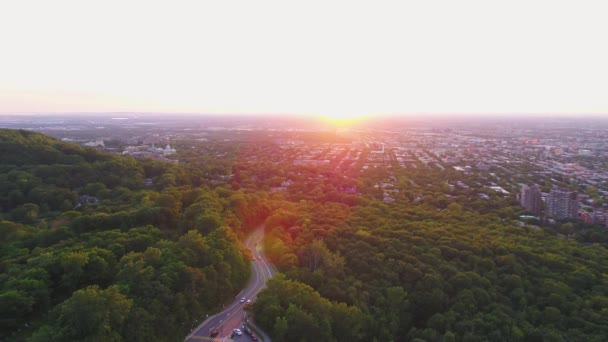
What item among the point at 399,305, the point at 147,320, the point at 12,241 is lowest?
the point at 399,305

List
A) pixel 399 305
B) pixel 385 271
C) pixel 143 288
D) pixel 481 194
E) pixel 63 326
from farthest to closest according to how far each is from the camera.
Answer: pixel 481 194 < pixel 385 271 < pixel 399 305 < pixel 143 288 < pixel 63 326

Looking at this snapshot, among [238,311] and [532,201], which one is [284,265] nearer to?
[238,311]

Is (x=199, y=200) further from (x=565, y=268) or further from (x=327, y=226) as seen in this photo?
(x=565, y=268)

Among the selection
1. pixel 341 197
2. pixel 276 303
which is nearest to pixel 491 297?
pixel 276 303

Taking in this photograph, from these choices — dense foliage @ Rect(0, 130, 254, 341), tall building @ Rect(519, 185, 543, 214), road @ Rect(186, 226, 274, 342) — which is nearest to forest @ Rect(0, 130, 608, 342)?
dense foliage @ Rect(0, 130, 254, 341)

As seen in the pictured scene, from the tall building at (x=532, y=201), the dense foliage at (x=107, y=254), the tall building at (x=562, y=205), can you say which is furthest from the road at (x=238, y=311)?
the tall building at (x=562, y=205)

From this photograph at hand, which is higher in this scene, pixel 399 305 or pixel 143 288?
pixel 143 288

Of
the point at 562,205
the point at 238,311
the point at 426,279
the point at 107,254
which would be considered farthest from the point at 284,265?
the point at 562,205
